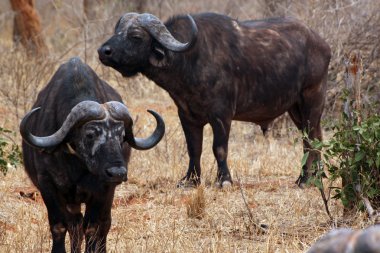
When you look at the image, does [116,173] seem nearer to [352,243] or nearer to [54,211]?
[54,211]

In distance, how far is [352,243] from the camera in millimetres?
2354

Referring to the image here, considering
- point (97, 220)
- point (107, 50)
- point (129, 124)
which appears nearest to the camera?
point (129, 124)

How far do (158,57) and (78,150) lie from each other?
133 inches

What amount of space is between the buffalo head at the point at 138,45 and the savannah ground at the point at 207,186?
1.06 m

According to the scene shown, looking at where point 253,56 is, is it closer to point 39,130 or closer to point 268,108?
point 268,108

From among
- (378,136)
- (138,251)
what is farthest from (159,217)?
(378,136)

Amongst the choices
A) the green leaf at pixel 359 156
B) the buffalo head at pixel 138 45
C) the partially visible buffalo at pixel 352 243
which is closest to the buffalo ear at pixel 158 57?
the buffalo head at pixel 138 45

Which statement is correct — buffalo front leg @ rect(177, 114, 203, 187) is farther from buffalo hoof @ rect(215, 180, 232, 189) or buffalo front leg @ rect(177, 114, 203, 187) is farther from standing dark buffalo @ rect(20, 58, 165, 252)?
standing dark buffalo @ rect(20, 58, 165, 252)

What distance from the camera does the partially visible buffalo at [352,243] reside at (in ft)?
7.63

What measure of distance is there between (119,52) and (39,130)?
9.32 feet

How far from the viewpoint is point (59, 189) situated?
17.8 feet

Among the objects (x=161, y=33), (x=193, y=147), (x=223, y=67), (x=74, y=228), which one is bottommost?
(x=193, y=147)

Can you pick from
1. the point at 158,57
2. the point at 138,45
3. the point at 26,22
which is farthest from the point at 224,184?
the point at 26,22

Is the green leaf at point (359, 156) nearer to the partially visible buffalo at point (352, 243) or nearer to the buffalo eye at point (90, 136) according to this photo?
the buffalo eye at point (90, 136)
